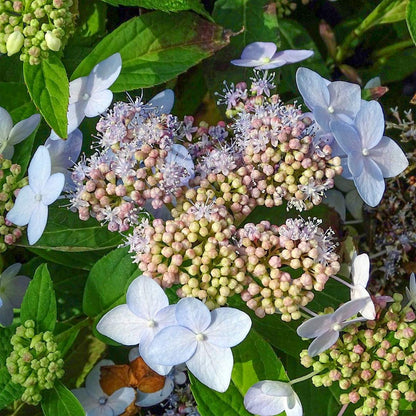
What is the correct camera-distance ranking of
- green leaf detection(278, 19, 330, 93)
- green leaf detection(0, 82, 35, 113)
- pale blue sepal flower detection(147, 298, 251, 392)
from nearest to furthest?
1. pale blue sepal flower detection(147, 298, 251, 392)
2. green leaf detection(0, 82, 35, 113)
3. green leaf detection(278, 19, 330, 93)

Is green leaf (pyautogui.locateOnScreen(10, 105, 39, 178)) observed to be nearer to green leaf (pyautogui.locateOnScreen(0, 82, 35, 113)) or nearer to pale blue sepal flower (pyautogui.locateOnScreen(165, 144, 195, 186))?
green leaf (pyautogui.locateOnScreen(0, 82, 35, 113))

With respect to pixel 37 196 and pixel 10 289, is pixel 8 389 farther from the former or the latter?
pixel 37 196

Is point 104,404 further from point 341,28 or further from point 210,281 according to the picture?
point 341,28

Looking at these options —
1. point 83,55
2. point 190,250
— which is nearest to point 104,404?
point 190,250

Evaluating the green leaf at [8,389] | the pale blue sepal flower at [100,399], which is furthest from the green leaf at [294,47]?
the green leaf at [8,389]

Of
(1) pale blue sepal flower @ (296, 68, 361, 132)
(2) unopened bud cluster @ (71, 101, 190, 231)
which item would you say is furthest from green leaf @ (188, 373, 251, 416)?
(1) pale blue sepal flower @ (296, 68, 361, 132)

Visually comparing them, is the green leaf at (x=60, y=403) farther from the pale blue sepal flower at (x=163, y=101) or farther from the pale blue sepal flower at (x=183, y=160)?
the pale blue sepal flower at (x=163, y=101)
